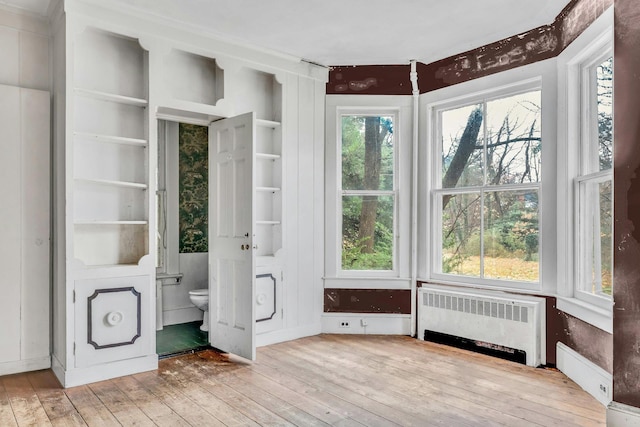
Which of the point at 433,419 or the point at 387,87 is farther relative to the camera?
the point at 387,87

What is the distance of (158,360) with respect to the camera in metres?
4.03

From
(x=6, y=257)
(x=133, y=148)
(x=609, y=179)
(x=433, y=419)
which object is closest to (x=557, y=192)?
(x=609, y=179)

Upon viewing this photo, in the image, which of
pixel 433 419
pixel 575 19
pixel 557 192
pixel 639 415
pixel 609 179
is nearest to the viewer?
pixel 639 415

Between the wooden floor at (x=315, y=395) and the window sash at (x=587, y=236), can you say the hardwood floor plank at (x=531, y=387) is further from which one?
the window sash at (x=587, y=236)

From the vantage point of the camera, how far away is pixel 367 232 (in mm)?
5281

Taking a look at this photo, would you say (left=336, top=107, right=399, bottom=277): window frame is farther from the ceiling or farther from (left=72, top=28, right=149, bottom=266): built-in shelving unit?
(left=72, top=28, right=149, bottom=266): built-in shelving unit

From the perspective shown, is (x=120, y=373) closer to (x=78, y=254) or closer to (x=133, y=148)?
(x=78, y=254)

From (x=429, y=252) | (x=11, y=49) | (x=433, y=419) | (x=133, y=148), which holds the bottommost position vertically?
(x=433, y=419)

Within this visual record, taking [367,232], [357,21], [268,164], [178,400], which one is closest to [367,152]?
[367,232]

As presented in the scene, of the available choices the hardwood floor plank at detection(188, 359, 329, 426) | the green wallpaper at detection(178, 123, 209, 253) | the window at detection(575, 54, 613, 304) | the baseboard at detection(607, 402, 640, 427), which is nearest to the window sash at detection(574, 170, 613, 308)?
the window at detection(575, 54, 613, 304)

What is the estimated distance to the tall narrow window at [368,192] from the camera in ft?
17.2

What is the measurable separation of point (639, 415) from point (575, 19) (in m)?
2.90

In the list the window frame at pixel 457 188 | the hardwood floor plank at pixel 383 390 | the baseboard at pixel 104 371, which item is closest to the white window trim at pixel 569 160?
the window frame at pixel 457 188

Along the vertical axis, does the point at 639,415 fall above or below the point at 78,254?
below
